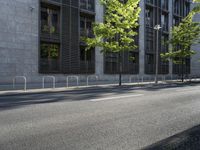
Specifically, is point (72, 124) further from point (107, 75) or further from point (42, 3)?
point (107, 75)

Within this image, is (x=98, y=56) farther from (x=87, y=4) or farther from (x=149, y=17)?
(x=149, y=17)

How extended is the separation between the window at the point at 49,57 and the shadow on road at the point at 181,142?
21.4 m

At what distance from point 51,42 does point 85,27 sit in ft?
18.5

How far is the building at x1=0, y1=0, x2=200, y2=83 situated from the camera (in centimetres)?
2298

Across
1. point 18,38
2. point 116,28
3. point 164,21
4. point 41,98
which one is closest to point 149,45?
point 164,21

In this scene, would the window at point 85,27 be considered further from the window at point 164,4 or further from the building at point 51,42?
the window at point 164,4

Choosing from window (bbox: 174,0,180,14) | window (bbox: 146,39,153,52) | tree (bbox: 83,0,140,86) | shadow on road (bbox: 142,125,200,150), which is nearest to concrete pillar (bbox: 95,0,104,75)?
tree (bbox: 83,0,140,86)

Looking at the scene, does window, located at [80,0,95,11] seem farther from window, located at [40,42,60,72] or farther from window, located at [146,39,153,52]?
window, located at [146,39,153,52]

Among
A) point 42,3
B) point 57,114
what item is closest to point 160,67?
point 42,3

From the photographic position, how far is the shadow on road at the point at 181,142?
172 inches

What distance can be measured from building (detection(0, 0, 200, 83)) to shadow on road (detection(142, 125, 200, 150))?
64.8ft

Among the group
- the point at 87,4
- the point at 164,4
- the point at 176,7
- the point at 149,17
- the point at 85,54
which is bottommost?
the point at 85,54

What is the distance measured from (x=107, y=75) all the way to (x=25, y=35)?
11997mm

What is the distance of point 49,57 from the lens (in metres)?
26.4
